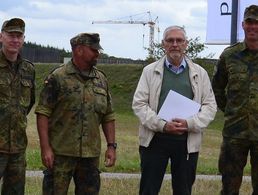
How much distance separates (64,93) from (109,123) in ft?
1.89

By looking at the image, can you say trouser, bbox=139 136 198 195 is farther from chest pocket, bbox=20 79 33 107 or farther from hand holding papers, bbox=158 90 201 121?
chest pocket, bbox=20 79 33 107

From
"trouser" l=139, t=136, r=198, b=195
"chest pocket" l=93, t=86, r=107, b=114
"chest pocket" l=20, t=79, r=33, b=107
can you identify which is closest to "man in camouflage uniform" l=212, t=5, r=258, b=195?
"trouser" l=139, t=136, r=198, b=195

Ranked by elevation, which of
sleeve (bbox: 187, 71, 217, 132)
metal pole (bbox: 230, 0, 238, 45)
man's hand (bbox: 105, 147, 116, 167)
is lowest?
man's hand (bbox: 105, 147, 116, 167)

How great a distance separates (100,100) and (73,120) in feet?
1.07

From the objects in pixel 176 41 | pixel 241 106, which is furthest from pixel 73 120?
pixel 241 106

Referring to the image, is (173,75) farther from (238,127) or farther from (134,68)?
(134,68)

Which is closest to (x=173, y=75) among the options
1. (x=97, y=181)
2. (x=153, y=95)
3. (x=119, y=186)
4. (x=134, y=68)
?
(x=153, y=95)

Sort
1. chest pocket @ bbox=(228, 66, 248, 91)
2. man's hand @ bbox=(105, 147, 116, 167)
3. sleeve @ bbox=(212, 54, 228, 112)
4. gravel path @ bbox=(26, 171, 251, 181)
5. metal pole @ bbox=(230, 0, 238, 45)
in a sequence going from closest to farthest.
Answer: man's hand @ bbox=(105, 147, 116, 167), chest pocket @ bbox=(228, 66, 248, 91), sleeve @ bbox=(212, 54, 228, 112), gravel path @ bbox=(26, 171, 251, 181), metal pole @ bbox=(230, 0, 238, 45)

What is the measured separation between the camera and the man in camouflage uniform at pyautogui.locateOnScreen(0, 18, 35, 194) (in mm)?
5691

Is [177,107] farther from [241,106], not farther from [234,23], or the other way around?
[234,23]

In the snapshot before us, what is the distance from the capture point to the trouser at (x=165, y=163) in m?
6.11

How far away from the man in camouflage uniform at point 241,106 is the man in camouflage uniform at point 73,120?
53.8 inches

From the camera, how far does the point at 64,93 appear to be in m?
5.73

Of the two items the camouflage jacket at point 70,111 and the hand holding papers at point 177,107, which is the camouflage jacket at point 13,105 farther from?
the hand holding papers at point 177,107
